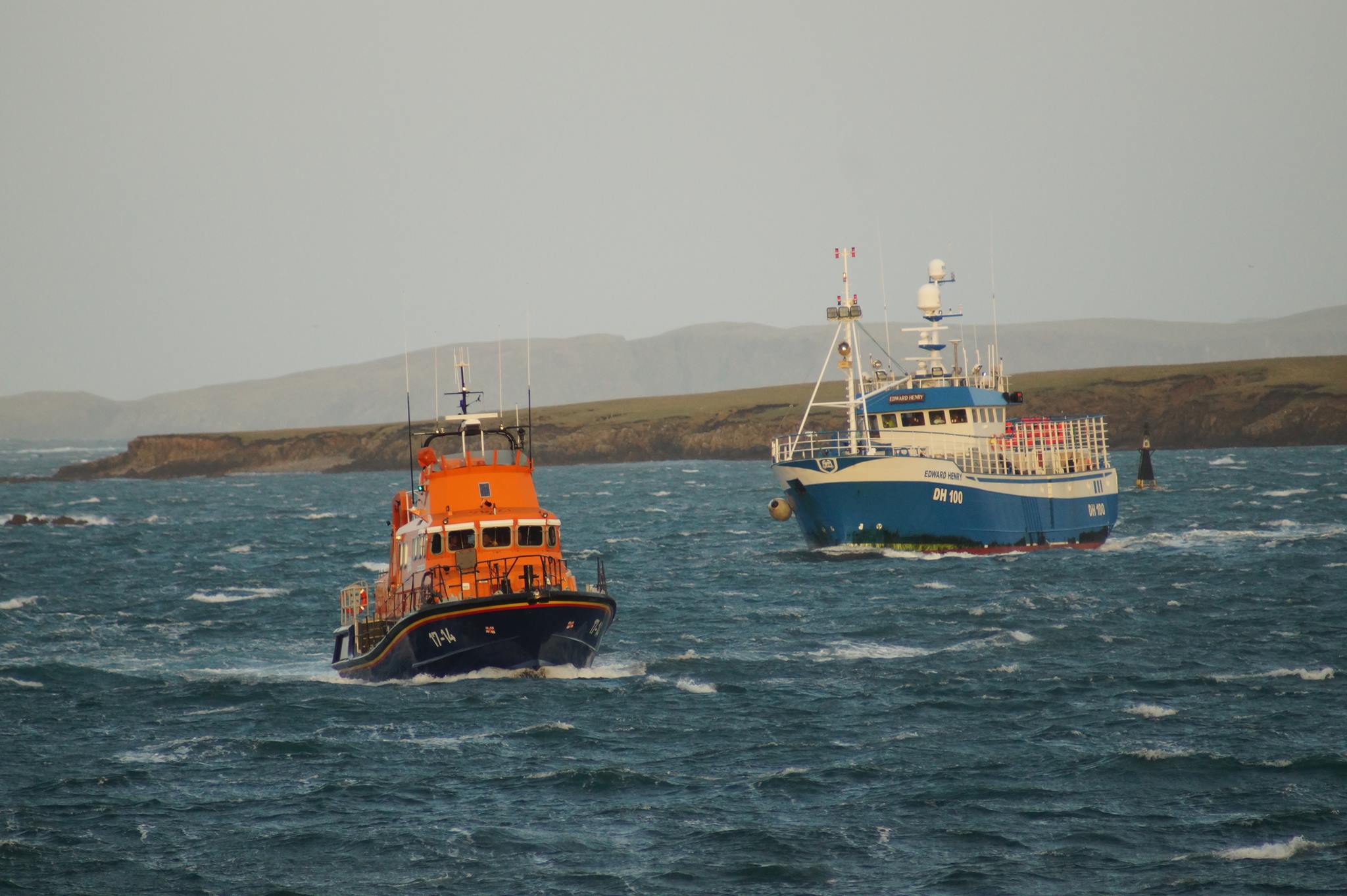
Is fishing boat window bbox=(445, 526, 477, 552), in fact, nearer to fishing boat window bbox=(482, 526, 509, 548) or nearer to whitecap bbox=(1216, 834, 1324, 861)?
fishing boat window bbox=(482, 526, 509, 548)

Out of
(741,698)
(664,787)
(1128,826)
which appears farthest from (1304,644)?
(664,787)

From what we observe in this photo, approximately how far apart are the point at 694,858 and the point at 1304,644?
20139 mm

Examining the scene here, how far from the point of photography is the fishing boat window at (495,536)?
100ft

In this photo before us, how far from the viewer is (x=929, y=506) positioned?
5572cm

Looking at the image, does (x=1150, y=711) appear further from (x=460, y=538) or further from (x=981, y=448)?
(x=981, y=448)

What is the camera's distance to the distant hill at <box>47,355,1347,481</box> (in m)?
150

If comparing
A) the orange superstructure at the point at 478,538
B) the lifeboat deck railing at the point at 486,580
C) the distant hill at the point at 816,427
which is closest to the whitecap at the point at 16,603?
the orange superstructure at the point at 478,538

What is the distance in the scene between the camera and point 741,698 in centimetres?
2938

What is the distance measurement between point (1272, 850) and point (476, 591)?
15669 millimetres

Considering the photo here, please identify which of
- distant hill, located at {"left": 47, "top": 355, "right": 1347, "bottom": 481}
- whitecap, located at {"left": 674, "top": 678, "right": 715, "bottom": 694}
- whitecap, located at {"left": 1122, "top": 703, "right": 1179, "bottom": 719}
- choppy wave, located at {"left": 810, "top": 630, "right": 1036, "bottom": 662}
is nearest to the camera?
whitecap, located at {"left": 1122, "top": 703, "right": 1179, "bottom": 719}

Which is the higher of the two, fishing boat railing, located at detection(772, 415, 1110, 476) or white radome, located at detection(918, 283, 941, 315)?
white radome, located at detection(918, 283, 941, 315)

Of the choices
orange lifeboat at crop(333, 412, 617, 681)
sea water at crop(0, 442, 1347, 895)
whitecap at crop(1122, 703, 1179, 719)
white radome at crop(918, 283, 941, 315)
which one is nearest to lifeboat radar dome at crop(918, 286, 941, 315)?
white radome at crop(918, 283, 941, 315)

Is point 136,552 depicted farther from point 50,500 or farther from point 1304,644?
point 50,500

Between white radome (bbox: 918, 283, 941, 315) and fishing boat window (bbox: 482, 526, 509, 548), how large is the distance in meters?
38.0
